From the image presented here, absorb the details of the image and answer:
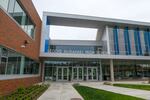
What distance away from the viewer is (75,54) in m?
24.1

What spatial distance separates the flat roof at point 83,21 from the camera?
2661cm

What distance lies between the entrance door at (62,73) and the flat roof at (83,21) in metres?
8.81

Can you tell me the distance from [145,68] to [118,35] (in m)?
9.18

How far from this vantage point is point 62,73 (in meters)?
27.0

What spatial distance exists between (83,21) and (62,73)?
1038 centimetres

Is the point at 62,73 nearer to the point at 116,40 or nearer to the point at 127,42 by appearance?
the point at 116,40

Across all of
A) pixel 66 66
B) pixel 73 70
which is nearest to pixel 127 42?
pixel 73 70

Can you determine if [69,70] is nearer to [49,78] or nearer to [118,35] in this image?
[49,78]

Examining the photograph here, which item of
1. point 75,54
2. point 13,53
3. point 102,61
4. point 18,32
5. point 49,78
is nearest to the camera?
point 13,53

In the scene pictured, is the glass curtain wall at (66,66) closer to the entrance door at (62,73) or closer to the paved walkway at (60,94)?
the entrance door at (62,73)

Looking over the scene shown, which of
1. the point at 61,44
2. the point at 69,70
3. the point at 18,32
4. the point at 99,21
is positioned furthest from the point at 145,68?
the point at 18,32

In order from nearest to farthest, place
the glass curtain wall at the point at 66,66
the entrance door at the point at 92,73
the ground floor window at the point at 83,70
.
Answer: the glass curtain wall at the point at 66,66 → the ground floor window at the point at 83,70 → the entrance door at the point at 92,73

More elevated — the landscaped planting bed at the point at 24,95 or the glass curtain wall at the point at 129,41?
the glass curtain wall at the point at 129,41

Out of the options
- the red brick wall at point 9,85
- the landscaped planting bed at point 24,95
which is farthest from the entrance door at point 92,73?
the landscaped planting bed at point 24,95
